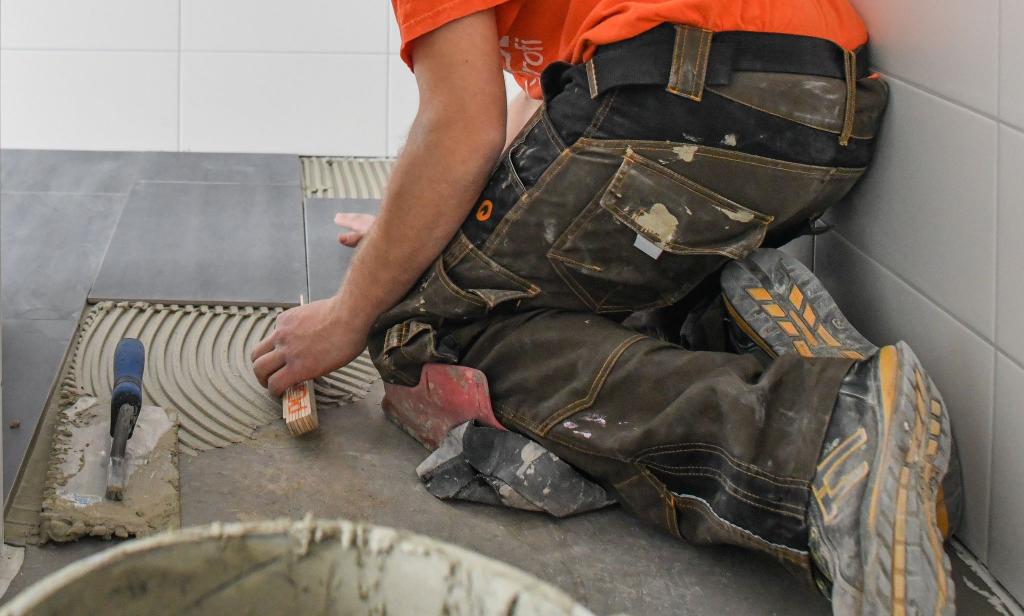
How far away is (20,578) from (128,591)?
1.99 ft

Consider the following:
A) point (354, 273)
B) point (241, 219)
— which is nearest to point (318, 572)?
point (354, 273)

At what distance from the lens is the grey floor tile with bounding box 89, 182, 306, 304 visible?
1.99m

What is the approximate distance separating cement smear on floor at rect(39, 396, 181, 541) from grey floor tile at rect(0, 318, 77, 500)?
0.04 metres

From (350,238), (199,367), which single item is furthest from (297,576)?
(350,238)

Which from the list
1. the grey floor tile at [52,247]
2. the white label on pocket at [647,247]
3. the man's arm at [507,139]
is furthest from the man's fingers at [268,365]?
the white label on pocket at [647,247]

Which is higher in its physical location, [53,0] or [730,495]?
[53,0]

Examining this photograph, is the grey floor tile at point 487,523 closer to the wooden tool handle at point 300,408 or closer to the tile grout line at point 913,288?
the wooden tool handle at point 300,408

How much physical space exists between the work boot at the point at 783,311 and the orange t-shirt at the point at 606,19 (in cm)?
31

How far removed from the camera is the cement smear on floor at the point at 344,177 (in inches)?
105

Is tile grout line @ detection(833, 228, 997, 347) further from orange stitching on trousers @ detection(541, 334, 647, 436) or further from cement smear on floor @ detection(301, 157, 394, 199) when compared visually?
cement smear on floor @ detection(301, 157, 394, 199)

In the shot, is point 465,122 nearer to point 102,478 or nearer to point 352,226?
→ point 102,478

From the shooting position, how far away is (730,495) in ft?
3.91

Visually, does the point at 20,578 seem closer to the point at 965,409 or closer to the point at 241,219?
the point at 965,409

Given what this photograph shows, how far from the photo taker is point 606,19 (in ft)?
4.42
